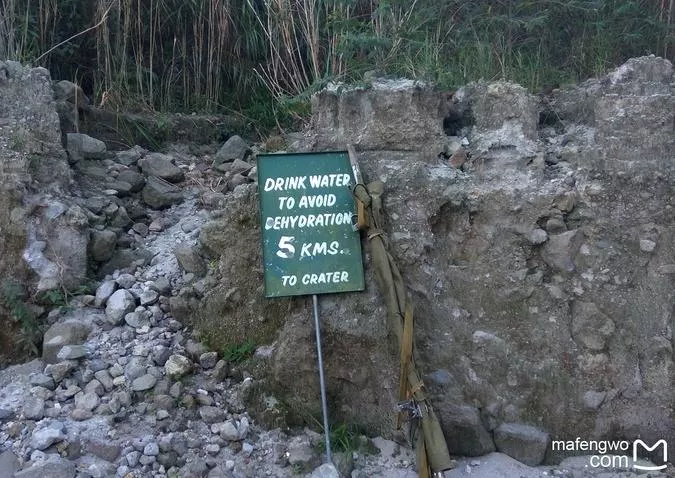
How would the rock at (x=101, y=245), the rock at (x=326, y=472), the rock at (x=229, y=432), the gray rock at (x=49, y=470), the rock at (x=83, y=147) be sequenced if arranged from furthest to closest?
the rock at (x=83, y=147), the rock at (x=101, y=245), the rock at (x=229, y=432), the rock at (x=326, y=472), the gray rock at (x=49, y=470)

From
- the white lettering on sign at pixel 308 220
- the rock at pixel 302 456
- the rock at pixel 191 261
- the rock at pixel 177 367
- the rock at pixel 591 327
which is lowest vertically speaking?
the rock at pixel 302 456

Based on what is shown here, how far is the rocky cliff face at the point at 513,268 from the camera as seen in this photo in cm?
335

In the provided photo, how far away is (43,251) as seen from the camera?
3.76 meters

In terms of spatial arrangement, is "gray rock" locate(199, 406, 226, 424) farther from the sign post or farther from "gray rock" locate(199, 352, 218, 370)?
the sign post

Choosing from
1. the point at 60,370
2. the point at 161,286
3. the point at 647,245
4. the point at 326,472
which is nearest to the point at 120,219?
the point at 161,286

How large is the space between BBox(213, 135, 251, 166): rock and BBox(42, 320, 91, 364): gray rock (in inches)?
62.4

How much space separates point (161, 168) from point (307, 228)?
1.58 metres

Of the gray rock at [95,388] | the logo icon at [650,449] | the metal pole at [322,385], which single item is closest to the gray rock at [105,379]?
the gray rock at [95,388]

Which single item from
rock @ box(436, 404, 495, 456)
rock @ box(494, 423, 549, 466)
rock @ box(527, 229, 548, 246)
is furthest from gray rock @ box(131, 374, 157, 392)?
rock @ box(527, 229, 548, 246)

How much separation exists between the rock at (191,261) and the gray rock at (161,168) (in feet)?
2.92

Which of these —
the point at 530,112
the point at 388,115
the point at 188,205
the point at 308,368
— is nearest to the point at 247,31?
the point at 188,205

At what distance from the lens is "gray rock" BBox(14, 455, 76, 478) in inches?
116

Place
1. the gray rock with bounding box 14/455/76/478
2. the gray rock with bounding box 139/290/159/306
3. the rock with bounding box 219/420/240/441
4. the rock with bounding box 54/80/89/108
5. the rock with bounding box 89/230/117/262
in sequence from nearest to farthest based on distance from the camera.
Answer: the gray rock with bounding box 14/455/76/478 < the rock with bounding box 219/420/240/441 < the gray rock with bounding box 139/290/159/306 < the rock with bounding box 89/230/117/262 < the rock with bounding box 54/80/89/108

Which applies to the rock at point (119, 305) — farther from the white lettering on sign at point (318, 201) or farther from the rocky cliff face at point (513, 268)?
the white lettering on sign at point (318, 201)
